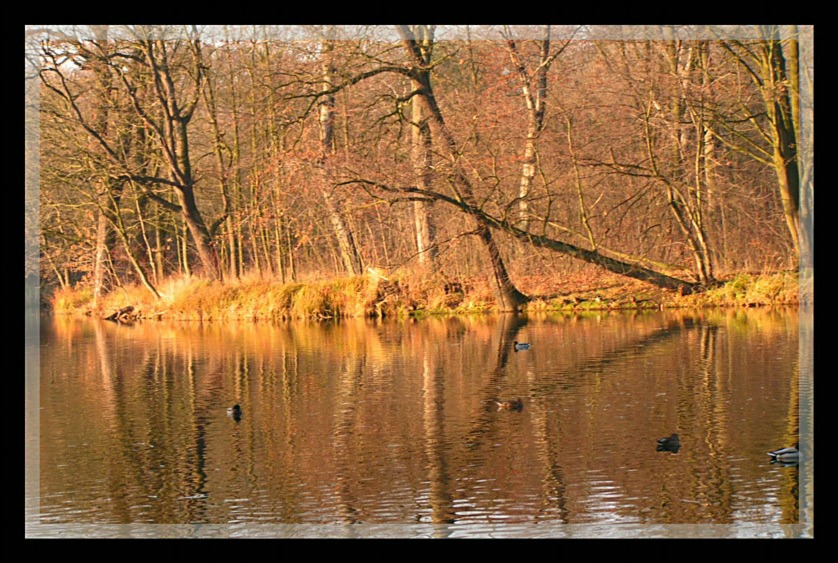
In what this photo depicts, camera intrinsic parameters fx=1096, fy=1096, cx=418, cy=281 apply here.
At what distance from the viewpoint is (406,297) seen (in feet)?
87.2

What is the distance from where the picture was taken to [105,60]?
29.9 m

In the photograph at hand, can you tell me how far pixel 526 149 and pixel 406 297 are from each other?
464 cm

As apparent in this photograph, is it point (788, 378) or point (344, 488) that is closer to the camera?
point (344, 488)

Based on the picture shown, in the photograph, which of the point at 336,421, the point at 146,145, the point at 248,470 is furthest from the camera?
the point at 146,145

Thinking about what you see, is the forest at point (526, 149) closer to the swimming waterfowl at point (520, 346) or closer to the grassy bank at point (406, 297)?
the grassy bank at point (406, 297)

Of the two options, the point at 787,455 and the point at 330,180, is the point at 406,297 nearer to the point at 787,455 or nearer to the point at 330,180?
the point at 330,180

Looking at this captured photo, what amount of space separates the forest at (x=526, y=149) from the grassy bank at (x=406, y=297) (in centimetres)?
20

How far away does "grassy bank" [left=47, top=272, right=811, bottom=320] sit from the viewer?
23.9 m

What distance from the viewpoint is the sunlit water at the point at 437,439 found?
318 inches

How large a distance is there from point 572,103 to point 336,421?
1473cm

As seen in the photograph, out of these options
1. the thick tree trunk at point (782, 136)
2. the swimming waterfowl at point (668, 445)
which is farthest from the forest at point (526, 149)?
the swimming waterfowl at point (668, 445)

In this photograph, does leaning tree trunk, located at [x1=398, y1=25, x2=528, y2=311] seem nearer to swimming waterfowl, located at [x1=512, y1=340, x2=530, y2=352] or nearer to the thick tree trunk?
the thick tree trunk
